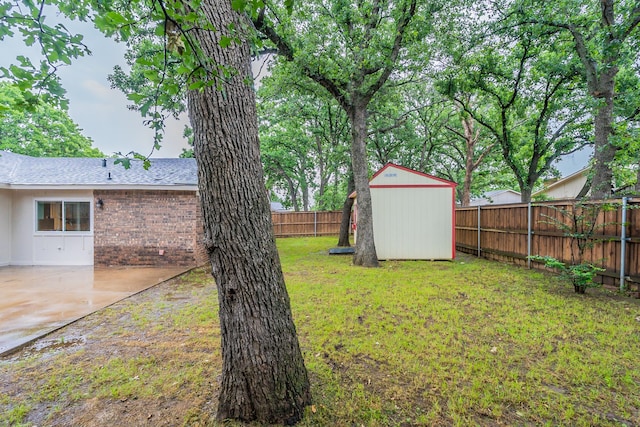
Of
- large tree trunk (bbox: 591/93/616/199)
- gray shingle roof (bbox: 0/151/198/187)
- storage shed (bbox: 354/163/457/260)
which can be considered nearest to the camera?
large tree trunk (bbox: 591/93/616/199)

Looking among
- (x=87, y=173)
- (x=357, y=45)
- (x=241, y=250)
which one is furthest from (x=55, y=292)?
(x=357, y=45)

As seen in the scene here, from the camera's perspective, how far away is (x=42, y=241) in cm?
827

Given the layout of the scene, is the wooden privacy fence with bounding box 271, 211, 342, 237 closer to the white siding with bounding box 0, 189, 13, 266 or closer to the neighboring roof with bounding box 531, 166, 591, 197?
the white siding with bounding box 0, 189, 13, 266

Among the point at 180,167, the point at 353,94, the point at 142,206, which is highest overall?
the point at 353,94

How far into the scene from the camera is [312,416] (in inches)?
80.0

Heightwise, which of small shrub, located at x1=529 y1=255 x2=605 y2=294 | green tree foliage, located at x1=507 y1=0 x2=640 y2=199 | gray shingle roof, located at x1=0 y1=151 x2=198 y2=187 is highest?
green tree foliage, located at x1=507 y1=0 x2=640 y2=199

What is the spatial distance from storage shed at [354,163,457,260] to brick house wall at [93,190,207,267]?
551 cm

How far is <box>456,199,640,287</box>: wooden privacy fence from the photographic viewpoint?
4.78 metres

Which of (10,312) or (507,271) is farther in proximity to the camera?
(507,271)

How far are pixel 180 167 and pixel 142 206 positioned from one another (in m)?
2.10

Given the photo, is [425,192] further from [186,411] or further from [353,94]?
[186,411]

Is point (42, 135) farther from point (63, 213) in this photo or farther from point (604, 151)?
point (604, 151)

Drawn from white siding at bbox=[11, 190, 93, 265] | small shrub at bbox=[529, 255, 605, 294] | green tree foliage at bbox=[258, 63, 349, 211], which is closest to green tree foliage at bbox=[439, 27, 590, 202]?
green tree foliage at bbox=[258, 63, 349, 211]

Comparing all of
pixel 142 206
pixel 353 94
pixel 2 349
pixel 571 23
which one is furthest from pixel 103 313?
pixel 571 23
